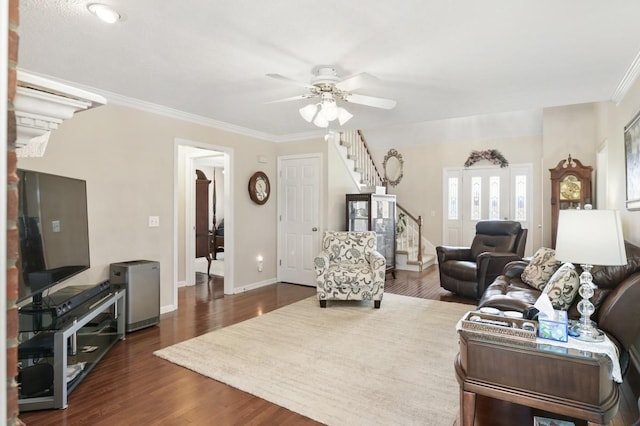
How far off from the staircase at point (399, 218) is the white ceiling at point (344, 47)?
2611mm

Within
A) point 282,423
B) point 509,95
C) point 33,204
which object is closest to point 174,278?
point 33,204

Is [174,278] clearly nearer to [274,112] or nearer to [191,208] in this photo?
[191,208]

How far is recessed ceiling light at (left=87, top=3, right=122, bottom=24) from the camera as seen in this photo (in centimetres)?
203

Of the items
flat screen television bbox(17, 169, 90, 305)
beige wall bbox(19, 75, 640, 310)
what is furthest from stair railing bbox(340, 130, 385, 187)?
flat screen television bbox(17, 169, 90, 305)

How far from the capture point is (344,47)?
256 centimetres

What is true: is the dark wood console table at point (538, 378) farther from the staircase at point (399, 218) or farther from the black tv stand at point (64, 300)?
the staircase at point (399, 218)

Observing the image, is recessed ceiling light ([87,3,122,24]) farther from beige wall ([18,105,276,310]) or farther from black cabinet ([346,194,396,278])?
black cabinet ([346,194,396,278])

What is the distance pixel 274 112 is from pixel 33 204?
8.67 feet

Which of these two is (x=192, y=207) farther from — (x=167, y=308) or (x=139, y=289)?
(x=139, y=289)

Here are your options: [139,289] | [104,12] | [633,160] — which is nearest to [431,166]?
[633,160]

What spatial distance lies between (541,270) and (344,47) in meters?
2.76

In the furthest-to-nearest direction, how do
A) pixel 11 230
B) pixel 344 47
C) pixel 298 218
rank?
pixel 298 218 < pixel 344 47 < pixel 11 230

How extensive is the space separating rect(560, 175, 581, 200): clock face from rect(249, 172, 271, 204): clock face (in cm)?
456

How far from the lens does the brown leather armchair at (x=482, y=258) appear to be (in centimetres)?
459
